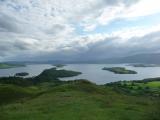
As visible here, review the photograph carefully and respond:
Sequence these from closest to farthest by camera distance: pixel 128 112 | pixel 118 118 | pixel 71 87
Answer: pixel 118 118
pixel 128 112
pixel 71 87

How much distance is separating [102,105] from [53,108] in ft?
25.1

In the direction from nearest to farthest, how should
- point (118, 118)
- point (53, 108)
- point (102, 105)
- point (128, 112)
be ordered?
point (118, 118) → point (128, 112) → point (53, 108) → point (102, 105)

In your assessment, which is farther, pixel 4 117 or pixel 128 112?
pixel 128 112

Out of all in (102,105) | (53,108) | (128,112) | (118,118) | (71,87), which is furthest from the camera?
(71,87)

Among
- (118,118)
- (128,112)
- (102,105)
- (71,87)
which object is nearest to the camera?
(118,118)

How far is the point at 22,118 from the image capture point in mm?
25641

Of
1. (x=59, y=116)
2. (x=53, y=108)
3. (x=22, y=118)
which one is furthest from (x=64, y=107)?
(x=22, y=118)

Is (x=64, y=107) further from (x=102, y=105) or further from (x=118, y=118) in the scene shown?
(x=118, y=118)

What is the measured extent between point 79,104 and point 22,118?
10.5 metres

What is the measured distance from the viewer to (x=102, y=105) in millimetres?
33375

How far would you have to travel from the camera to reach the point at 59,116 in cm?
2628

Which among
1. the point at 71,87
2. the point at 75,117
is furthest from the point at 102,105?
the point at 71,87

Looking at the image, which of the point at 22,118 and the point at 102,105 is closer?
the point at 22,118

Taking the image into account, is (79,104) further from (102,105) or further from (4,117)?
(4,117)
